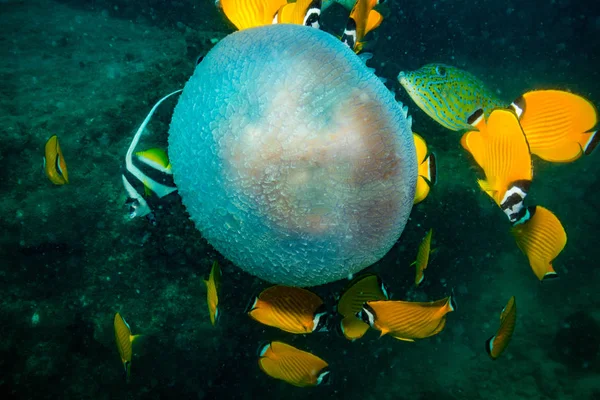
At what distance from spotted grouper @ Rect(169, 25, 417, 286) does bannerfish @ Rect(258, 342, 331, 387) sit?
106 centimetres

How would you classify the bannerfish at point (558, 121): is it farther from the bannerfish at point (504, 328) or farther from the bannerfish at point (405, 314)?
the bannerfish at point (405, 314)

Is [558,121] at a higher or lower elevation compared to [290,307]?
higher

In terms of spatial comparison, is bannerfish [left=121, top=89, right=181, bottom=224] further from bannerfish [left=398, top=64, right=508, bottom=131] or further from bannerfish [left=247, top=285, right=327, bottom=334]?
bannerfish [left=398, top=64, right=508, bottom=131]

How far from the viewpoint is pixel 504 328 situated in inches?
107

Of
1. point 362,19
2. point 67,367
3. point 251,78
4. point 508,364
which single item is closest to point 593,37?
point 508,364

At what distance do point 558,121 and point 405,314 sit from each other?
196 centimetres

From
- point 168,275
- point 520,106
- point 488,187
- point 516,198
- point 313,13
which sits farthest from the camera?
point 168,275

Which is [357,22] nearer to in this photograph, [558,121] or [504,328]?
[558,121]

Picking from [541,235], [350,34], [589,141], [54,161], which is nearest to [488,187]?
[541,235]

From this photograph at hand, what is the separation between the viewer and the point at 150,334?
3.74 meters

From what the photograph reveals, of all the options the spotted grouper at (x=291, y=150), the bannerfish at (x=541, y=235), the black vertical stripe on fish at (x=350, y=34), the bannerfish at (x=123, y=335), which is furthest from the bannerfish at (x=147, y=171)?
the bannerfish at (x=541, y=235)

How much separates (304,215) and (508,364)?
4667 millimetres

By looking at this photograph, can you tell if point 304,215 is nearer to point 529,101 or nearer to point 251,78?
point 251,78

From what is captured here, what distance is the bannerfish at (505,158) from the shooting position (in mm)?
2420
